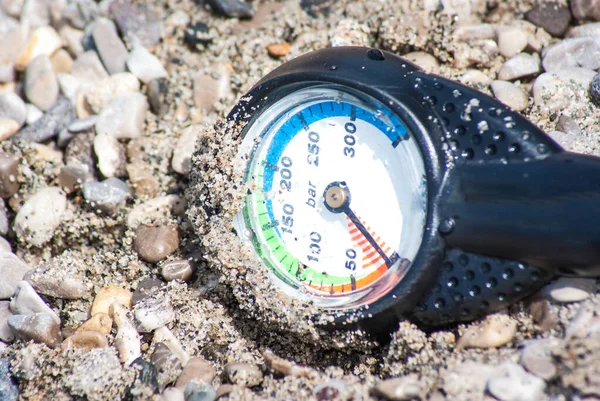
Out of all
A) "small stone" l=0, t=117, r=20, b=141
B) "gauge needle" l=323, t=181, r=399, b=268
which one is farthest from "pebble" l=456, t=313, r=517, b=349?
"small stone" l=0, t=117, r=20, b=141

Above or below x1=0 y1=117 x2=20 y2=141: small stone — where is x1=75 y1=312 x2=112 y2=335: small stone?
below

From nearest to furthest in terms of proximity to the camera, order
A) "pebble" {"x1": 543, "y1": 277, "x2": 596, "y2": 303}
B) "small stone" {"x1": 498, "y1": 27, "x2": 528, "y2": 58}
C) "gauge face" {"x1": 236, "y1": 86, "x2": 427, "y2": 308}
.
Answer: "pebble" {"x1": 543, "y1": 277, "x2": 596, "y2": 303} → "gauge face" {"x1": 236, "y1": 86, "x2": 427, "y2": 308} → "small stone" {"x1": 498, "y1": 27, "x2": 528, "y2": 58}

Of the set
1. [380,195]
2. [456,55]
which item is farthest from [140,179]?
[456,55]

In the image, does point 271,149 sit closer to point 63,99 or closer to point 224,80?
point 224,80

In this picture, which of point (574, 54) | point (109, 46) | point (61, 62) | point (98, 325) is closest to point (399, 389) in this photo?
point (98, 325)

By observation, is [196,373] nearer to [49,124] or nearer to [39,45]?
[49,124]

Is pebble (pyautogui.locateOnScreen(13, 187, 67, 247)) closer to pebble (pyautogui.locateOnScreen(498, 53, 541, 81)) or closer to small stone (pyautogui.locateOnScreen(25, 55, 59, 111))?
small stone (pyautogui.locateOnScreen(25, 55, 59, 111))

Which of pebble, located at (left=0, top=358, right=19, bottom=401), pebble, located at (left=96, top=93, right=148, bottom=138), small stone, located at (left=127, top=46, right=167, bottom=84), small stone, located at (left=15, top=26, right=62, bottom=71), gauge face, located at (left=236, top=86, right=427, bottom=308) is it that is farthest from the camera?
small stone, located at (left=15, top=26, right=62, bottom=71)

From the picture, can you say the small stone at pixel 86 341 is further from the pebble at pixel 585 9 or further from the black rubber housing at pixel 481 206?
the pebble at pixel 585 9
